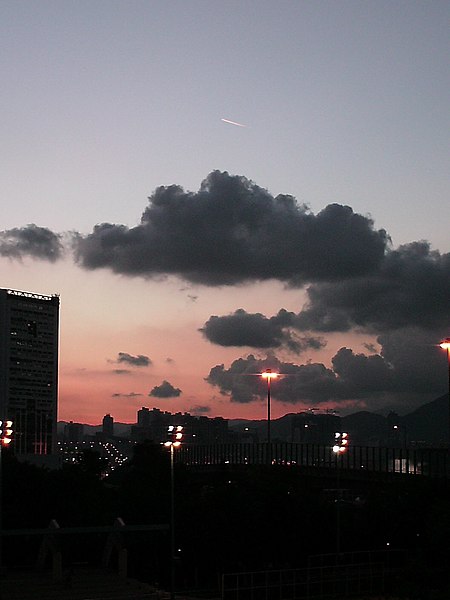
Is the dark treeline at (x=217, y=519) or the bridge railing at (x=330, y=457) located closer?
the dark treeline at (x=217, y=519)

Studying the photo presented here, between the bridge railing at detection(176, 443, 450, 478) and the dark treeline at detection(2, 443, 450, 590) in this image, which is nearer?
the dark treeline at detection(2, 443, 450, 590)

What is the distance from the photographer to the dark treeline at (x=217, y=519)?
65750 mm

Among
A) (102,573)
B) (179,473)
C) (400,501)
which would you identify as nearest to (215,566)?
(102,573)

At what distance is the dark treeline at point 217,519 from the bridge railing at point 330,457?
5.68 metres

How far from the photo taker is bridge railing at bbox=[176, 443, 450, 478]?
278ft

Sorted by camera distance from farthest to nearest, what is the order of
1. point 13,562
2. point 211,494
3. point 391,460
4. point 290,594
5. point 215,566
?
point 391,460, point 211,494, point 215,566, point 13,562, point 290,594

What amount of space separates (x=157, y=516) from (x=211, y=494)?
5319 millimetres

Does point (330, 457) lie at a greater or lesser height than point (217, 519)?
greater

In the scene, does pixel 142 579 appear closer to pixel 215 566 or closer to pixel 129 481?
pixel 215 566

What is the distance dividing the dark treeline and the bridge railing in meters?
5.68

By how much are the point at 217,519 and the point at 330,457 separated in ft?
143

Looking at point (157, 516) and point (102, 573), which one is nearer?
point (102, 573)

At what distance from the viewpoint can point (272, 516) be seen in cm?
6981

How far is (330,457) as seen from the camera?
109m
